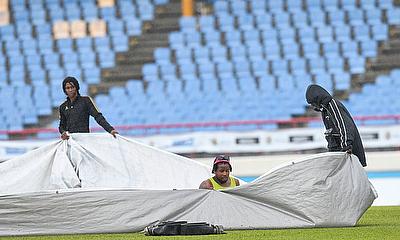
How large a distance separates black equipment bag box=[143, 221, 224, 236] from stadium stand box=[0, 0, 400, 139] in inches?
692

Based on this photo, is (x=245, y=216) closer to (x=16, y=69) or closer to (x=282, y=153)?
(x=282, y=153)

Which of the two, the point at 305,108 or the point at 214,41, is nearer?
the point at 305,108

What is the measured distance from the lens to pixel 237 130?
28.2m

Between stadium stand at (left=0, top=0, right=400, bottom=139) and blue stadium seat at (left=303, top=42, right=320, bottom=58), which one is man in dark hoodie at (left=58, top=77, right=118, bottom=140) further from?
blue stadium seat at (left=303, top=42, right=320, bottom=58)

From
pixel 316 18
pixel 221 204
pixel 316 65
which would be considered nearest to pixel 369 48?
pixel 316 65

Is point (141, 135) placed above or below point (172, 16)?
below

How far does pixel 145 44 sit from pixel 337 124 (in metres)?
23.3

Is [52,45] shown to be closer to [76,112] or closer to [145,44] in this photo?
[145,44]

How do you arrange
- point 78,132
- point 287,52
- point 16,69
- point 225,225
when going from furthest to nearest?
point 16,69 → point 287,52 → point 78,132 → point 225,225

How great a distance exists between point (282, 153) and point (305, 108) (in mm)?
3764

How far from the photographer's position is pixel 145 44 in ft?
116

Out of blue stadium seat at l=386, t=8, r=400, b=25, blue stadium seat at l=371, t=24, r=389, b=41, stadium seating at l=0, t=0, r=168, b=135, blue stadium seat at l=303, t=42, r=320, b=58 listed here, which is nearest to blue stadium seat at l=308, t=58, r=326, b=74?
blue stadium seat at l=303, t=42, r=320, b=58

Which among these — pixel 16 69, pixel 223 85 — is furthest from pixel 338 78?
pixel 16 69

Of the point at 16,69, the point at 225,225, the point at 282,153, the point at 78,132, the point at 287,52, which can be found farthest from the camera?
the point at 16,69
